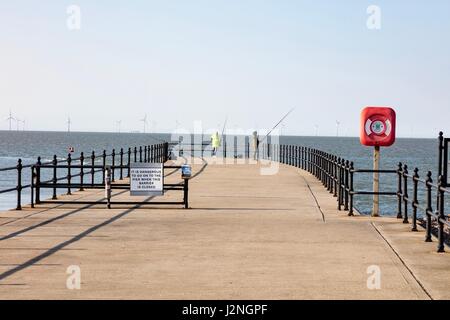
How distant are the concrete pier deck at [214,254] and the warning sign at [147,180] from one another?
1.60 ft

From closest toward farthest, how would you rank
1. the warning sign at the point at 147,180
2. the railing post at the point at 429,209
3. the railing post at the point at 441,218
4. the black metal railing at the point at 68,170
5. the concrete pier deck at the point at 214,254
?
the concrete pier deck at the point at 214,254, the railing post at the point at 441,218, the railing post at the point at 429,209, the warning sign at the point at 147,180, the black metal railing at the point at 68,170

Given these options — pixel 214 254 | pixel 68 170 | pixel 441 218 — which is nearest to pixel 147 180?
pixel 68 170

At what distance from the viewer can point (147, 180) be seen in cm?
1970

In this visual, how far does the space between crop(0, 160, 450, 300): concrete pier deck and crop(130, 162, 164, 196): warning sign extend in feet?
1.60

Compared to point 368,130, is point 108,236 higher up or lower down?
lower down

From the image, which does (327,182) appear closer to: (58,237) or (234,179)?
(234,179)

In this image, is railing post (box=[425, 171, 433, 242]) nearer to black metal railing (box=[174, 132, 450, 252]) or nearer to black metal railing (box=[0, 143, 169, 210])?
black metal railing (box=[174, 132, 450, 252])

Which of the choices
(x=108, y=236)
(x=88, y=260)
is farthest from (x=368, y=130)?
(x=88, y=260)

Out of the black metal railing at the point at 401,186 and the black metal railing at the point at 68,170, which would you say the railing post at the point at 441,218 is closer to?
the black metal railing at the point at 401,186

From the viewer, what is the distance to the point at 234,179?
33.1 meters

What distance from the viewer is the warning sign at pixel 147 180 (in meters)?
19.6

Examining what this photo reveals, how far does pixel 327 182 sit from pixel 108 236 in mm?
14358

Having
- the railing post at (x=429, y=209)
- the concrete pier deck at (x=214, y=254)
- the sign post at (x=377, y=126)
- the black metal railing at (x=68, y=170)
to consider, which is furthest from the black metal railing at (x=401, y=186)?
the black metal railing at (x=68, y=170)

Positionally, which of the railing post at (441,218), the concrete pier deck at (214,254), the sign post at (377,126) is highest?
the sign post at (377,126)
